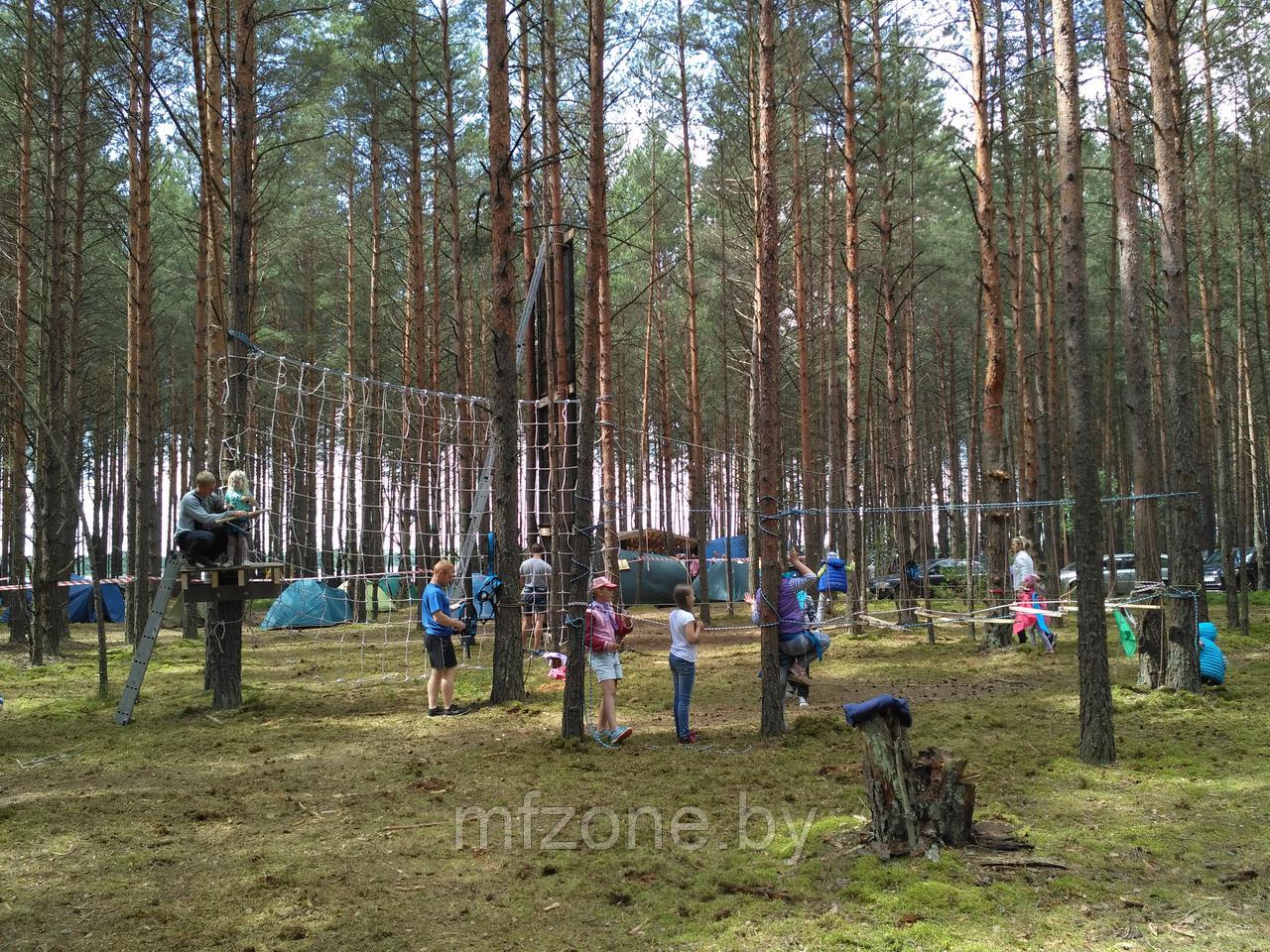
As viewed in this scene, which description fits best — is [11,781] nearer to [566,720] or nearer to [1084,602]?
[566,720]

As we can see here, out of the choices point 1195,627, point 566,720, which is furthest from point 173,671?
point 1195,627

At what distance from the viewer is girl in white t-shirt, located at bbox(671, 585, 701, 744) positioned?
696 centimetres

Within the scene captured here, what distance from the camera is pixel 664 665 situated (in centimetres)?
1191

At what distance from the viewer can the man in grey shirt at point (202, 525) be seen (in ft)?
26.1

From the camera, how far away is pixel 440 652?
832cm

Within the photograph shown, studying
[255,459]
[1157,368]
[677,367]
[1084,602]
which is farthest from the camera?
[677,367]

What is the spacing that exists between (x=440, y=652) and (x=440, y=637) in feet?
0.54

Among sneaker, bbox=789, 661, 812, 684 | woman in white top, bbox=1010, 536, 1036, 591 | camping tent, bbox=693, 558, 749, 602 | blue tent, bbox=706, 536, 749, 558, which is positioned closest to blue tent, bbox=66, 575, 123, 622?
camping tent, bbox=693, 558, 749, 602

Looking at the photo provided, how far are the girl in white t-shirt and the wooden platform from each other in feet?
11.4

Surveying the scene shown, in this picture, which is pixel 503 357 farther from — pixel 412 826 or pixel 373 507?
pixel 412 826

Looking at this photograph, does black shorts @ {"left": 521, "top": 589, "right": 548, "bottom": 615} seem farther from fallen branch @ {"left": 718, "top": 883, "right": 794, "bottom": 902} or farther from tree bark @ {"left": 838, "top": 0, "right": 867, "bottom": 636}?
fallen branch @ {"left": 718, "top": 883, "right": 794, "bottom": 902}

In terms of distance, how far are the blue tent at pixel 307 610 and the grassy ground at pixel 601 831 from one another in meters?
10.8

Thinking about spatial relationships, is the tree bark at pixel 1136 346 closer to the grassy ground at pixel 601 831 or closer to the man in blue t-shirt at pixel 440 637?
the grassy ground at pixel 601 831

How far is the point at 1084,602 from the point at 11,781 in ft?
23.0
